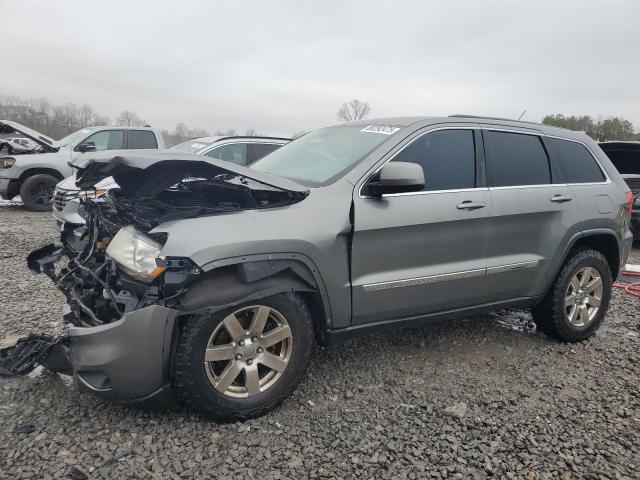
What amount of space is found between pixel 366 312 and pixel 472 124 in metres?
1.65

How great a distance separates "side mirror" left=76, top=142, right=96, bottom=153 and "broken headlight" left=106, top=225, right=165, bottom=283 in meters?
7.86

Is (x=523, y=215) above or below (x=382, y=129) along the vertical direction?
below

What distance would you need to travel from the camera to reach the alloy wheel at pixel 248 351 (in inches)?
99.4

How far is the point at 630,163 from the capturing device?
28.3 feet

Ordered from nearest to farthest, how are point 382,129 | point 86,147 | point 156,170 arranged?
point 156,170, point 382,129, point 86,147

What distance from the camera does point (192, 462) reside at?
231cm

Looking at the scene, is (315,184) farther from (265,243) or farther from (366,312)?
(366,312)

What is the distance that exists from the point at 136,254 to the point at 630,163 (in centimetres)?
913

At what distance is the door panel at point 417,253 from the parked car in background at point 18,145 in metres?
9.43

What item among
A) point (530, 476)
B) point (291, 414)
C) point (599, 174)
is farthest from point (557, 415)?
point (599, 174)

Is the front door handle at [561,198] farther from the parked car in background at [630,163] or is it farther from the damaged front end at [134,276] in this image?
the parked car in background at [630,163]

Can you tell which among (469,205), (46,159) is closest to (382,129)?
(469,205)

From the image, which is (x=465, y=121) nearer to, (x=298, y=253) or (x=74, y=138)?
(x=298, y=253)

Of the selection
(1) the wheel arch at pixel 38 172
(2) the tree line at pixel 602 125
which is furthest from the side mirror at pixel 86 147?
(2) the tree line at pixel 602 125
